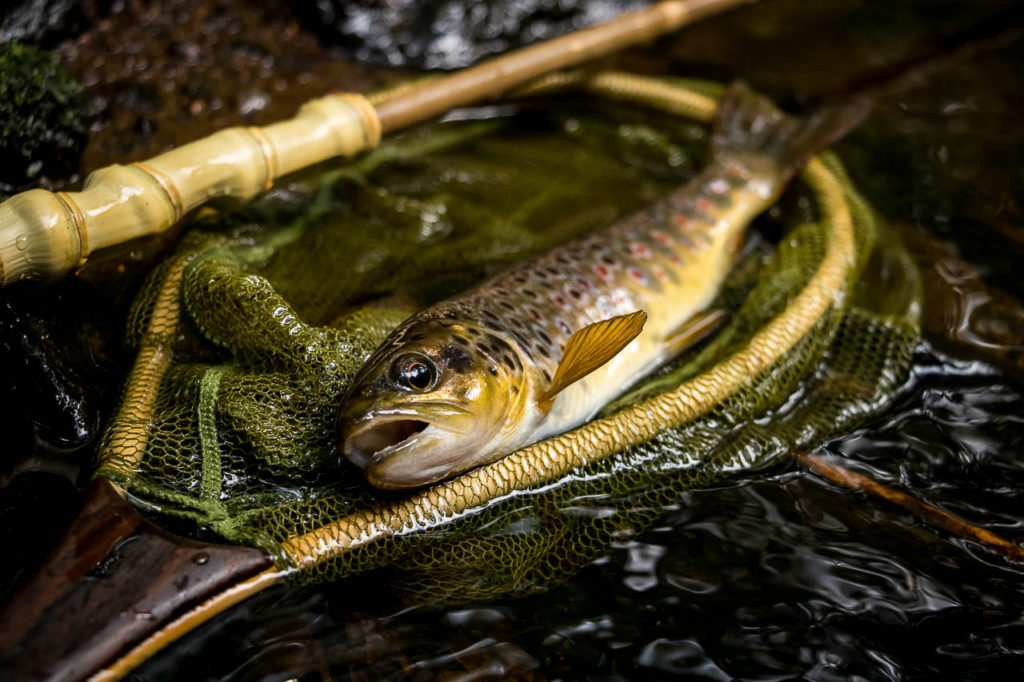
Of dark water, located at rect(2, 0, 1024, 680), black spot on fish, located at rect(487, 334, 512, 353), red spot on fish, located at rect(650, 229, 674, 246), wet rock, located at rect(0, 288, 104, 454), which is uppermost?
red spot on fish, located at rect(650, 229, 674, 246)

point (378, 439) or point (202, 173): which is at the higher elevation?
point (202, 173)

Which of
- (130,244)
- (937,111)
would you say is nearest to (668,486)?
(130,244)

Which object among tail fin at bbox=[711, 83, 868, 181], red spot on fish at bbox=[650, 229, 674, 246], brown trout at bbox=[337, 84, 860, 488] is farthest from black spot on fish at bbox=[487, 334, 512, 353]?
Result: tail fin at bbox=[711, 83, 868, 181]

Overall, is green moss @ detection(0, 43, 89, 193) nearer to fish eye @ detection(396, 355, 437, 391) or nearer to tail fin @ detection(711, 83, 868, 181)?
fish eye @ detection(396, 355, 437, 391)

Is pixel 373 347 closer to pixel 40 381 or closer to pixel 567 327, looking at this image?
pixel 567 327

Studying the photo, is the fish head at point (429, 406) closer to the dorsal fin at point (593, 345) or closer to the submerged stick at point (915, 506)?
the dorsal fin at point (593, 345)

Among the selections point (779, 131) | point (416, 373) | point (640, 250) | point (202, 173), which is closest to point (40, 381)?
point (202, 173)
